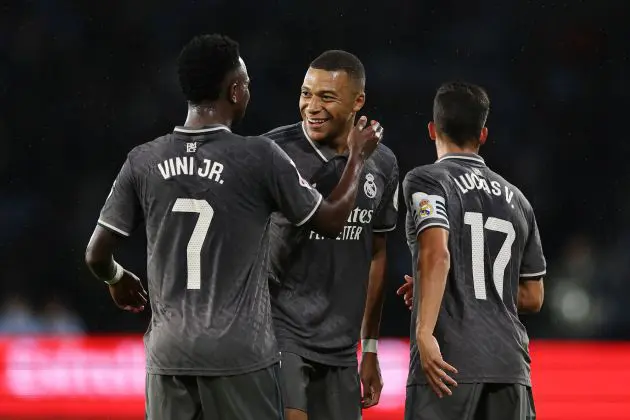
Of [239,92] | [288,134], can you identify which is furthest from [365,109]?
[239,92]

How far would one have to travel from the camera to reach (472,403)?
12.6ft

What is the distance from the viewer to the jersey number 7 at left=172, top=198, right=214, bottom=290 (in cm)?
338

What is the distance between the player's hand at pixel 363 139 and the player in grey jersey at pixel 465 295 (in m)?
0.22

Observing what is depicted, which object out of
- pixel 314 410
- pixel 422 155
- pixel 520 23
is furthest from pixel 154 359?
pixel 520 23

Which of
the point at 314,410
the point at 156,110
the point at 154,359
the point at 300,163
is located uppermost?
the point at 156,110

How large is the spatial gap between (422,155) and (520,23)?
8.18ft

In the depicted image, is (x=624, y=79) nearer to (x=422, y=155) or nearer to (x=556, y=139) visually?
(x=556, y=139)

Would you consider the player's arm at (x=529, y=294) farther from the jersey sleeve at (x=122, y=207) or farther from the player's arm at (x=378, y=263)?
the jersey sleeve at (x=122, y=207)

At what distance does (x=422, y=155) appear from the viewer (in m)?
11.3

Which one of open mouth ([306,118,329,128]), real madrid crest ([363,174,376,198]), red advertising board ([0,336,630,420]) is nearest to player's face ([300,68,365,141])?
open mouth ([306,118,329,128])

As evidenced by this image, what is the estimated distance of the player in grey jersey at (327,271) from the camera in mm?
4031

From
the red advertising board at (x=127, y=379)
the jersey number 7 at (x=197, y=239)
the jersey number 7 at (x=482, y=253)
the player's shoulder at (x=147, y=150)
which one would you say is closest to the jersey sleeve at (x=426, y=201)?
the jersey number 7 at (x=482, y=253)

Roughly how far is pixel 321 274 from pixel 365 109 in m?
7.83

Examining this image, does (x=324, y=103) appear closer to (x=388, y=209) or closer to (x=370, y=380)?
(x=388, y=209)
